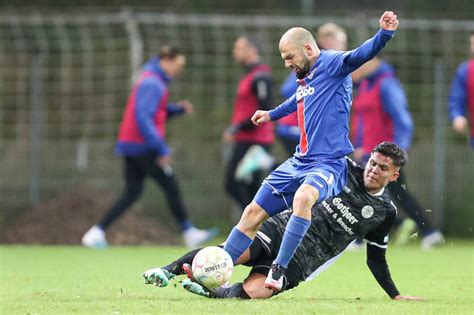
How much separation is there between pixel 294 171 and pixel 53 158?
9331 mm

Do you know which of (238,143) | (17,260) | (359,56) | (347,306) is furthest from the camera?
(238,143)

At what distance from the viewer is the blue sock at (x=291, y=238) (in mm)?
7973

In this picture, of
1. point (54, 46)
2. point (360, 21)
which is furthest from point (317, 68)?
point (54, 46)

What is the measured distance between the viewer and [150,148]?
14.9 meters

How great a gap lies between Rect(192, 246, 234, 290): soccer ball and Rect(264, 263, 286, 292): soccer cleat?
1.03 feet

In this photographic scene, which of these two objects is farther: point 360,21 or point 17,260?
point 360,21

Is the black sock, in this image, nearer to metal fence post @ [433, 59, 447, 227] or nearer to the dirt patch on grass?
the dirt patch on grass

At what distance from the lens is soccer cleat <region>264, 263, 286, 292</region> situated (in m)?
7.88

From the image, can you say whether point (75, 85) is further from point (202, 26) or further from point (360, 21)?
point (360, 21)

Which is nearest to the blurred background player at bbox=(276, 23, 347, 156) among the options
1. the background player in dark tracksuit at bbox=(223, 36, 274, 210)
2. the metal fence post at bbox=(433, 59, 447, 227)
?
the background player in dark tracksuit at bbox=(223, 36, 274, 210)

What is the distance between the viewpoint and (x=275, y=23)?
58.3 feet

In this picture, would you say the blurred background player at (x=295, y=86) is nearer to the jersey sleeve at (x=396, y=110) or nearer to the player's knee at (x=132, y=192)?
the jersey sleeve at (x=396, y=110)

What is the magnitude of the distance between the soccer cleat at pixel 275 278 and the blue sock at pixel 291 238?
42 millimetres

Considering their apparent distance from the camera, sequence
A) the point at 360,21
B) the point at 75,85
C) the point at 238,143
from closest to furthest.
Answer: the point at 238,143 → the point at 360,21 → the point at 75,85
